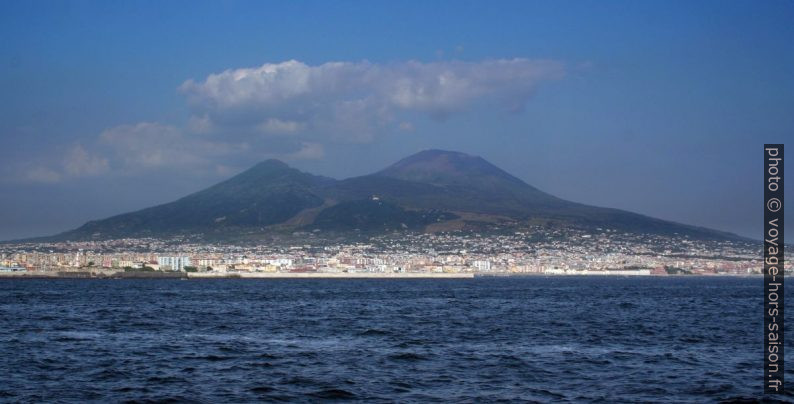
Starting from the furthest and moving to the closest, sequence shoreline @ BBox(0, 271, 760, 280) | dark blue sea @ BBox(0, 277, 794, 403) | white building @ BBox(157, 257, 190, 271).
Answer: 1. white building @ BBox(157, 257, 190, 271)
2. shoreline @ BBox(0, 271, 760, 280)
3. dark blue sea @ BBox(0, 277, 794, 403)

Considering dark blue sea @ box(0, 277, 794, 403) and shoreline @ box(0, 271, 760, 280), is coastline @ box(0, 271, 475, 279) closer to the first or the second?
shoreline @ box(0, 271, 760, 280)

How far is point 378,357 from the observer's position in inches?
1197

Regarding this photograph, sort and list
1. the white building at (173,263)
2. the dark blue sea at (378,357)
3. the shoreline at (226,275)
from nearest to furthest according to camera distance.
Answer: the dark blue sea at (378,357) < the shoreline at (226,275) < the white building at (173,263)

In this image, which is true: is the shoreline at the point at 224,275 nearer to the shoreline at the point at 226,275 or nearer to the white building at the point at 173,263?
the shoreline at the point at 226,275

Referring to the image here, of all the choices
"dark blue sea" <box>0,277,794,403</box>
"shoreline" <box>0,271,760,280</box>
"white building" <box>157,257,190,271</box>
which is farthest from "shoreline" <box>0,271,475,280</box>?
"dark blue sea" <box>0,277,794,403</box>

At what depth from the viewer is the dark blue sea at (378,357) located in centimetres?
2364

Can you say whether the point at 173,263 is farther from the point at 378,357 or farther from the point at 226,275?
the point at 378,357

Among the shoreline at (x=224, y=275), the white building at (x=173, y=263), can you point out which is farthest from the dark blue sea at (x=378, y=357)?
the white building at (x=173, y=263)

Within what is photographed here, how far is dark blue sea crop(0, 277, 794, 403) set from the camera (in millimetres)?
23641

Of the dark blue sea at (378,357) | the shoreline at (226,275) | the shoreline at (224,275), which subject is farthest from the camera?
→ the shoreline at (226,275)

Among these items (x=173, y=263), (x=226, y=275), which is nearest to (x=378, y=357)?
(x=226, y=275)

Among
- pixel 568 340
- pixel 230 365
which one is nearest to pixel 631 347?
pixel 568 340

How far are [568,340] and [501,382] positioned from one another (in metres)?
12.1

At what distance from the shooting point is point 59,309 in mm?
55906
